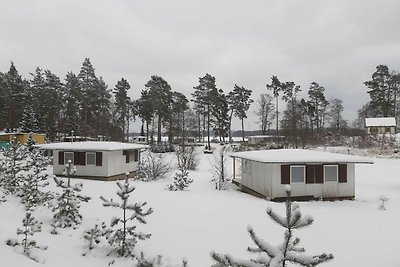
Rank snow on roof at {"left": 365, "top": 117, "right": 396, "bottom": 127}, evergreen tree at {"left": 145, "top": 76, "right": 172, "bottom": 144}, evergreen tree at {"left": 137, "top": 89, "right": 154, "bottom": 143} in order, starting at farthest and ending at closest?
snow on roof at {"left": 365, "top": 117, "right": 396, "bottom": 127}, evergreen tree at {"left": 137, "top": 89, "right": 154, "bottom": 143}, evergreen tree at {"left": 145, "top": 76, "right": 172, "bottom": 144}

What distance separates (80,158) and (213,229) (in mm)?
14149

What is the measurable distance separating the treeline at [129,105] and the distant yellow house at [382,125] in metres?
2.91

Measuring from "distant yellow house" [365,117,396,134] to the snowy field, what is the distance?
39.4 meters

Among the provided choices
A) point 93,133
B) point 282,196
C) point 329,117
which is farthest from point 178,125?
point 282,196

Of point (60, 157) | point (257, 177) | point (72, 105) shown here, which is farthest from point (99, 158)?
point (72, 105)

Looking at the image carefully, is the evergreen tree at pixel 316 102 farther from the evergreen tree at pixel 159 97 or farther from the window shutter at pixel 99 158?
the window shutter at pixel 99 158

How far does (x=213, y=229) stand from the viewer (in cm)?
1245

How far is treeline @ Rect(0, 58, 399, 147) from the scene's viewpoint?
1865 inches

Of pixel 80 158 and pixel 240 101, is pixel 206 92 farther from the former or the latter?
pixel 80 158

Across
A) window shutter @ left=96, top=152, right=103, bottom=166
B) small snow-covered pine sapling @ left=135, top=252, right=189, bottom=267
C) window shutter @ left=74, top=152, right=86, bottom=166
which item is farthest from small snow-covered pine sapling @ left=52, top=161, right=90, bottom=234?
window shutter @ left=74, top=152, right=86, bottom=166

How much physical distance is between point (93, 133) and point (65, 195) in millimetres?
38539

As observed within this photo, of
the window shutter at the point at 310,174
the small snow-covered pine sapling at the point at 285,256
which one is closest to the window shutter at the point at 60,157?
the window shutter at the point at 310,174

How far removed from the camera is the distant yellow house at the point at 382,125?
5322 centimetres

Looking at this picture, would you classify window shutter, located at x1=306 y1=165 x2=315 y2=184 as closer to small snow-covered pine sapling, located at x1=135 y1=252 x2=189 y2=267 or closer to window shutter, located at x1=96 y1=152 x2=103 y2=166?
small snow-covered pine sapling, located at x1=135 y1=252 x2=189 y2=267
